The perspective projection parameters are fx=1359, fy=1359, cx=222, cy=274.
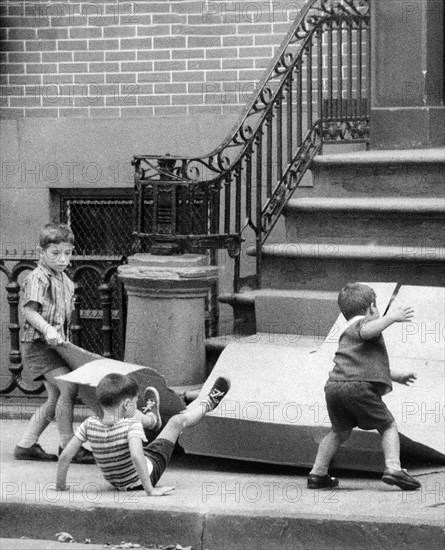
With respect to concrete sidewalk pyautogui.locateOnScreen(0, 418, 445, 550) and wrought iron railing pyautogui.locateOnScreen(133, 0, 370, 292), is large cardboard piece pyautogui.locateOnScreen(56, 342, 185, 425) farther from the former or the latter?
wrought iron railing pyautogui.locateOnScreen(133, 0, 370, 292)

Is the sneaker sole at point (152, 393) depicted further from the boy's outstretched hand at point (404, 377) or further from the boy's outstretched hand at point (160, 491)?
the boy's outstretched hand at point (404, 377)

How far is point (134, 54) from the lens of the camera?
35.9 ft

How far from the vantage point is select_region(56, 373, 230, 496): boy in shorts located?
6684 mm

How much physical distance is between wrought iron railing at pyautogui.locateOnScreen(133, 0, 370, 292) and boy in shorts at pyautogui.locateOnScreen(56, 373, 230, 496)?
195 cm

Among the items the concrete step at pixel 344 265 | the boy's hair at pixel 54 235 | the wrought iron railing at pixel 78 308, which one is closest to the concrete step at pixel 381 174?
the concrete step at pixel 344 265

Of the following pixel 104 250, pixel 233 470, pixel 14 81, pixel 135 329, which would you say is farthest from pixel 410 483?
pixel 14 81

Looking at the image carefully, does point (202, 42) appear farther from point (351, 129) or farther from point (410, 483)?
point (410, 483)

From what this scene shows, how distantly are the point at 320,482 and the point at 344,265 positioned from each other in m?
2.41

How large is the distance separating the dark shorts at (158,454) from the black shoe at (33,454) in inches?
37.9

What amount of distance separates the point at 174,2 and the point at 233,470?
469 centimetres

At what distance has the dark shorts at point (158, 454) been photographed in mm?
6836

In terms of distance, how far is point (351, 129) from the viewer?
10250mm

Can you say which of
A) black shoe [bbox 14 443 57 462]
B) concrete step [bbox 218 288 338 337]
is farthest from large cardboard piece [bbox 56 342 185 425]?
concrete step [bbox 218 288 338 337]

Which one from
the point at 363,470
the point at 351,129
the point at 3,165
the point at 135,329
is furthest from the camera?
the point at 3,165
